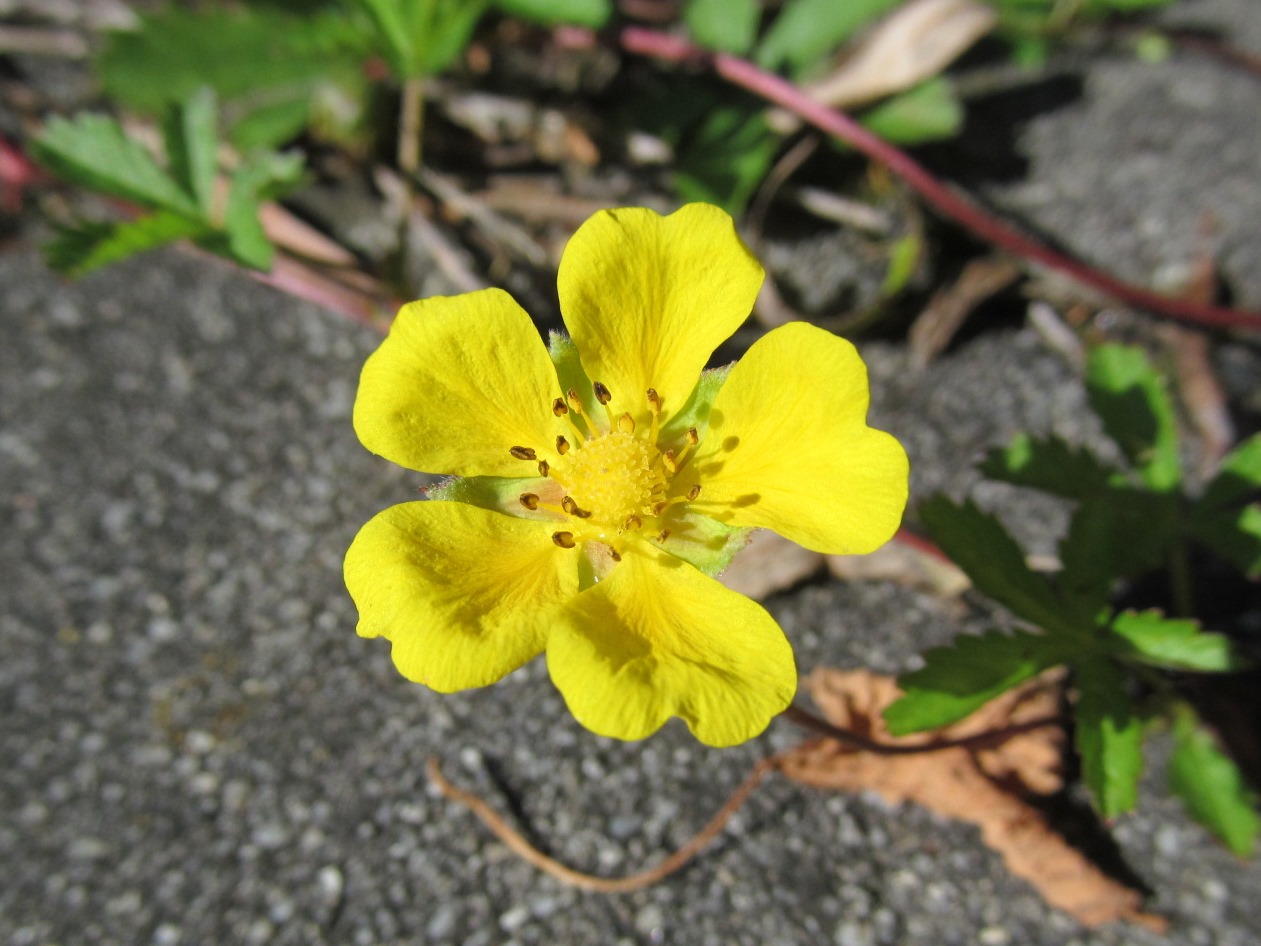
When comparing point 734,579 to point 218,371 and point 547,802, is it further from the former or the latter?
point 218,371

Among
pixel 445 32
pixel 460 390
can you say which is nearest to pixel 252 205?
pixel 445 32

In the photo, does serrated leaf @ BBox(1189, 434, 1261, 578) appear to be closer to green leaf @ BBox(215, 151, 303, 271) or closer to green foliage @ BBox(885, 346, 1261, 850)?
green foliage @ BBox(885, 346, 1261, 850)

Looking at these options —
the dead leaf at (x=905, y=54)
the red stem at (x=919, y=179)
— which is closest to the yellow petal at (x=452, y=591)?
the red stem at (x=919, y=179)

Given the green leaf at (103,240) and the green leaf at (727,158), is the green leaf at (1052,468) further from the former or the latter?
the green leaf at (103,240)

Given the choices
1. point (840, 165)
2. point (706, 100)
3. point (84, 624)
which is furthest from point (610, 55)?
point (84, 624)

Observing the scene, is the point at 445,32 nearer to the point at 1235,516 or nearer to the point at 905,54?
the point at 905,54

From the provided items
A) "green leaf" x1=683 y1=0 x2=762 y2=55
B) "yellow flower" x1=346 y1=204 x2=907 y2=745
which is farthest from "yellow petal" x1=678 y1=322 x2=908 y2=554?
"green leaf" x1=683 y1=0 x2=762 y2=55

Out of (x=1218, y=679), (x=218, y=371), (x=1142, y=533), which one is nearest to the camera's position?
(x=1142, y=533)
